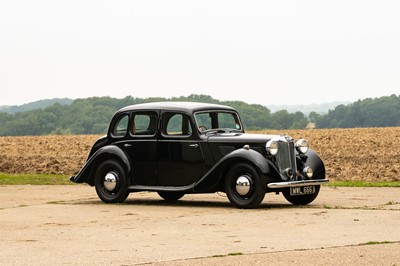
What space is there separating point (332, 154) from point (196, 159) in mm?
20698

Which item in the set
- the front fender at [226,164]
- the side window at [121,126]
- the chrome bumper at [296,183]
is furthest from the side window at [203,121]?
the chrome bumper at [296,183]

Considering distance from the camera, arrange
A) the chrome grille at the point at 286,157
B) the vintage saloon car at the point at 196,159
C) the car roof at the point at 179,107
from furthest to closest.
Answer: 1. the car roof at the point at 179,107
2. the chrome grille at the point at 286,157
3. the vintage saloon car at the point at 196,159

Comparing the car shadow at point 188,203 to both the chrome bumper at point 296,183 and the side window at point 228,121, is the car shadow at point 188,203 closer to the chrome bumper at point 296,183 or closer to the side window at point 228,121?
the chrome bumper at point 296,183

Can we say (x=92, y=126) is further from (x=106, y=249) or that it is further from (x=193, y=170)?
(x=106, y=249)

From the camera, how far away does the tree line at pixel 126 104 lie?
85.8m

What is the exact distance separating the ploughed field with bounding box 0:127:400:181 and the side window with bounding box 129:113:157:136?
34.2 feet

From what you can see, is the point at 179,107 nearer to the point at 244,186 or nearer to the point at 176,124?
the point at 176,124

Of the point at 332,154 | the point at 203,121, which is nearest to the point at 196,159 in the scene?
the point at 203,121

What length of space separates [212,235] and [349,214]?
3.40m

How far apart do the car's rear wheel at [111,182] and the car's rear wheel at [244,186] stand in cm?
235

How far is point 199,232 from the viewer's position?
1290 cm

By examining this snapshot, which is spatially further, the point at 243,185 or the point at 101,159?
the point at 101,159

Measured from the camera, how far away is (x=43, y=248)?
11.4 metres

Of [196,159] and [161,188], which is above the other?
[196,159]
